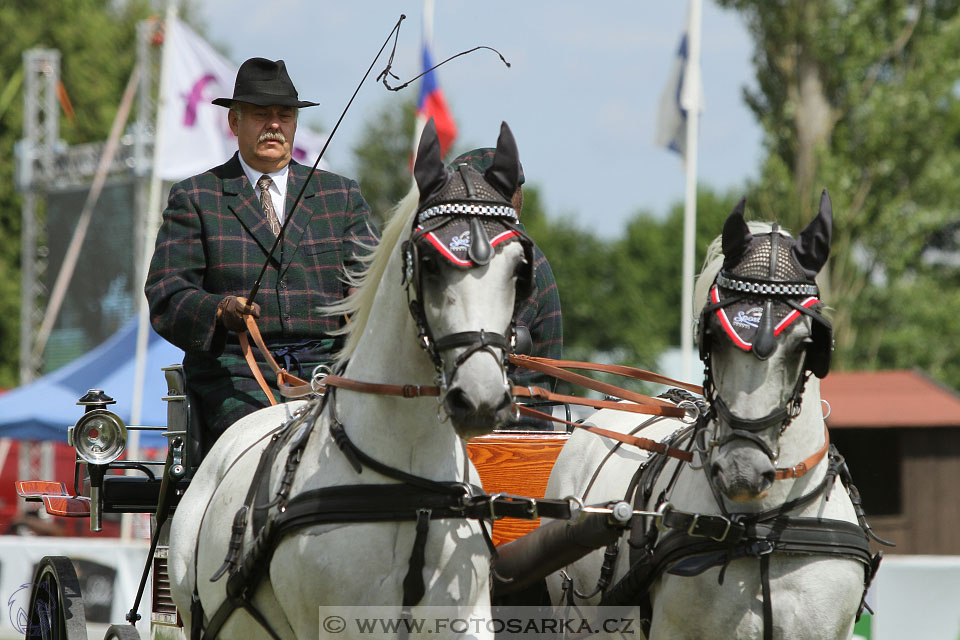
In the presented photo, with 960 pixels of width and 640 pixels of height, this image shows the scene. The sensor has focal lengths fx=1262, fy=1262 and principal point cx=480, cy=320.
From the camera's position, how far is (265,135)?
5.33 m

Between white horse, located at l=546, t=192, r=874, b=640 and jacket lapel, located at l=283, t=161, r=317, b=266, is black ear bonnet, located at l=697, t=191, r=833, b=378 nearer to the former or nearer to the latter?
white horse, located at l=546, t=192, r=874, b=640

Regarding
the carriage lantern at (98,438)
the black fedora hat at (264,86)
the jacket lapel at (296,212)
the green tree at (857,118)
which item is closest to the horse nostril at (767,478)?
the jacket lapel at (296,212)

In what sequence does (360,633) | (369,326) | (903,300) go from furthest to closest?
(903,300)
(369,326)
(360,633)

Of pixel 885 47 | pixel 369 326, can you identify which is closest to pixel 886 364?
pixel 885 47

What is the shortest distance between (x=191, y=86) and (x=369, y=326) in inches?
488

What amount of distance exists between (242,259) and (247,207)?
0.25 m

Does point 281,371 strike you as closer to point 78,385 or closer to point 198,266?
point 198,266

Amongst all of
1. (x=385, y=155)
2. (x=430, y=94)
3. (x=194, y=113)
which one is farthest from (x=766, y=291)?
(x=385, y=155)

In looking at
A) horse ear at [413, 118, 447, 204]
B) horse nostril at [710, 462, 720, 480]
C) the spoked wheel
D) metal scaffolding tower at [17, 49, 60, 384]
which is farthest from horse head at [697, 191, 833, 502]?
metal scaffolding tower at [17, 49, 60, 384]

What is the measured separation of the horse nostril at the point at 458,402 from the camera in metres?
3.40

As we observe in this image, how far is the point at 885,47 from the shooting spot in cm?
2283

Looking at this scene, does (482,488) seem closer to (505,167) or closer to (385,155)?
(505,167)

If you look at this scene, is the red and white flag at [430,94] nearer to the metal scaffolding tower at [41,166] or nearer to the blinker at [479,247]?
the metal scaffolding tower at [41,166]

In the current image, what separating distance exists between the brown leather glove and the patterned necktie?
1.90ft
